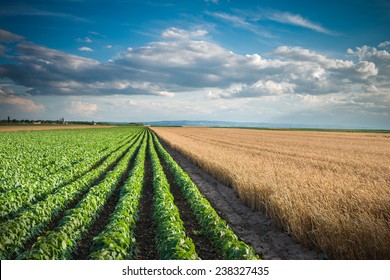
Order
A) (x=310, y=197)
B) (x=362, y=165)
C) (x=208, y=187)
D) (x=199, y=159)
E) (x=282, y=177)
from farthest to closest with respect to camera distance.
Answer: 1. (x=199, y=159)
2. (x=362, y=165)
3. (x=208, y=187)
4. (x=282, y=177)
5. (x=310, y=197)

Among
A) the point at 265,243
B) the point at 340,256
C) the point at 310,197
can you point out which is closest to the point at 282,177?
the point at 310,197

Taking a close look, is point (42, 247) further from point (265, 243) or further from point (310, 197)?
point (310, 197)

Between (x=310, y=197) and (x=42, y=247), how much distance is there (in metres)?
8.74

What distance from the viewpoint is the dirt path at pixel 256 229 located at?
26.3 ft

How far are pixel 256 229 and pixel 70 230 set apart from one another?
6275mm

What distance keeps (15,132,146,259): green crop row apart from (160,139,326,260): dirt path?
517 centimetres

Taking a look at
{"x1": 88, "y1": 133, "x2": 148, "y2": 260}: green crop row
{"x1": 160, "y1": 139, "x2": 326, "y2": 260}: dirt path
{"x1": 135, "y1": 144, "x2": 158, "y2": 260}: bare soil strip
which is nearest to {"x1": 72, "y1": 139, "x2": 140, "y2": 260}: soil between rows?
{"x1": 88, "y1": 133, "x2": 148, "y2": 260}: green crop row

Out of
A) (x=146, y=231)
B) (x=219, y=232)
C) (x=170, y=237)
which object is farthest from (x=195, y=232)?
(x=170, y=237)

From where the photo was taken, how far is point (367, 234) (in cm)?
690

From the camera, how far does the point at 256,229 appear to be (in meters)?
10.1

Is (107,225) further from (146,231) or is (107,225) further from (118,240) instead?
(146,231)

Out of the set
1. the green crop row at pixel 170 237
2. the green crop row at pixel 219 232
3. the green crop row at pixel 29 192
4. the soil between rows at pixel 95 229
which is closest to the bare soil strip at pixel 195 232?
the green crop row at pixel 219 232

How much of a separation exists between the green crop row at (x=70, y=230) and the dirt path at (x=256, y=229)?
5175 millimetres

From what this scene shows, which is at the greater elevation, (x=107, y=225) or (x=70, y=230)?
(x=107, y=225)
